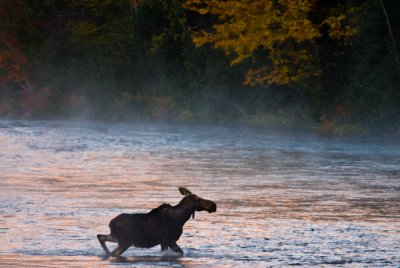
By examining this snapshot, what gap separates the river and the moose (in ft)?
0.69

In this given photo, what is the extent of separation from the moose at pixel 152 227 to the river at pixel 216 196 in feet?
0.69

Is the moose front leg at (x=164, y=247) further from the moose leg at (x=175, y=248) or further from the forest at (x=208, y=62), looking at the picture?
the forest at (x=208, y=62)

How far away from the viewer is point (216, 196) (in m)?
23.3

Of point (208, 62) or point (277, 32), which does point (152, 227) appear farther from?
point (208, 62)

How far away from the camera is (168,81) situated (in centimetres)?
5641

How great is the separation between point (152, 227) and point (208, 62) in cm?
3826

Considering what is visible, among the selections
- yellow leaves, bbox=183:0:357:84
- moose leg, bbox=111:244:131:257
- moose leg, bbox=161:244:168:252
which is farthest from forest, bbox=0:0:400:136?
moose leg, bbox=111:244:131:257

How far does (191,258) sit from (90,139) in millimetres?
28196

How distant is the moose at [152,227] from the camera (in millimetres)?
15180

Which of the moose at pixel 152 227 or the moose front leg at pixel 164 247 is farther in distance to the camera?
the moose front leg at pixel 164 247

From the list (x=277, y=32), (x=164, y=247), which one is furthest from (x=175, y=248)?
(x=277, y=32)

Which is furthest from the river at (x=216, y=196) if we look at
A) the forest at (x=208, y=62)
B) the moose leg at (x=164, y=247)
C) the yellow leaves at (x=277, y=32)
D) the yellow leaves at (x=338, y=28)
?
the yellow leaves at (x=338, y=28)

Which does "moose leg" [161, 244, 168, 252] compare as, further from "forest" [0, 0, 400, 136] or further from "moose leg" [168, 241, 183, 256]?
"forest" [0, 0, 400, 136]

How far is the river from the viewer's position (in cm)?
1571
